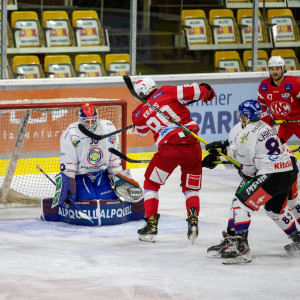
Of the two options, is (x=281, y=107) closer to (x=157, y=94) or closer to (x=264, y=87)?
(x=264, y=87)

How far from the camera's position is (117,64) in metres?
8.70

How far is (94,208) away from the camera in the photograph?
6207 millimetres

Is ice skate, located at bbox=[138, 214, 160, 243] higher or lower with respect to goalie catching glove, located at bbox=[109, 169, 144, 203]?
lower

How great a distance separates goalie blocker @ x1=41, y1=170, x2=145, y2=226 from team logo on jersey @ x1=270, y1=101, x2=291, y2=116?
176cm

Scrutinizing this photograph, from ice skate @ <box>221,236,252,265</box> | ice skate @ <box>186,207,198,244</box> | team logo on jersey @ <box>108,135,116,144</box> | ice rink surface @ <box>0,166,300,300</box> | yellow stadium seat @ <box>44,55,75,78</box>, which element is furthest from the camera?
yellow stadium seat @ <box>44,55,75,78</box>

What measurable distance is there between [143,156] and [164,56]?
111 centimetres

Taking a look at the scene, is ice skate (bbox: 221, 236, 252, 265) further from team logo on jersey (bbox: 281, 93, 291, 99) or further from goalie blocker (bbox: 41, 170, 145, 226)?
team logo on jersey (bbox: 281, 93, 291, 99)

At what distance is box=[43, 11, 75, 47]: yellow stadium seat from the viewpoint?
846cm

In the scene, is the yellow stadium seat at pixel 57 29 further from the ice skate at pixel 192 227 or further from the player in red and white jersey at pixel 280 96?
the ice skate at pixel 192 227

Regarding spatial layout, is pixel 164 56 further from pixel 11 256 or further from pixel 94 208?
pixel 11 256

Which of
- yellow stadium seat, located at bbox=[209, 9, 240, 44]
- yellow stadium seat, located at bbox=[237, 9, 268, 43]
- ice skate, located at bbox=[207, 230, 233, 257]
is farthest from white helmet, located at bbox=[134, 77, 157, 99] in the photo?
yellow stadium seat, located at bbox=[237, 9, 268, 43]

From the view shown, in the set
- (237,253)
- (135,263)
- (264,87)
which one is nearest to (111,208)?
(135,263)

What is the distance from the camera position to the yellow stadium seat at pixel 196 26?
912cm

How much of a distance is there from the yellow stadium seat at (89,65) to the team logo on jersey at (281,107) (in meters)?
2.00
